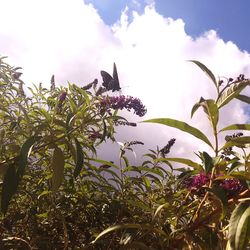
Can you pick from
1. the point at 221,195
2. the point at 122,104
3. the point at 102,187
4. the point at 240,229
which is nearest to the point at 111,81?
the point at 122,104

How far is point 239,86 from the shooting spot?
145cm

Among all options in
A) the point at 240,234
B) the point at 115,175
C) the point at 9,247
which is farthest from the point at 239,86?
the point at 9,247

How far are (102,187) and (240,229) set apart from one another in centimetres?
116

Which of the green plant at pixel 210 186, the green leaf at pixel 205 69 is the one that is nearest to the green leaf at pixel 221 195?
the green plant at pixel 210 186

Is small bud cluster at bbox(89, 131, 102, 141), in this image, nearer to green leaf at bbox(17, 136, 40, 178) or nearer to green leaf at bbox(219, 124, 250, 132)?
green leaf at bbox(17, 136, 40, 178)

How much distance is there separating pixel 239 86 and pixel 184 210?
59 cm

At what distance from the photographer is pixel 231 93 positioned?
1.46 m

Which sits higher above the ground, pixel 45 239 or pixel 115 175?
pixel 115 175

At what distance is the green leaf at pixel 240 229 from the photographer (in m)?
1.11

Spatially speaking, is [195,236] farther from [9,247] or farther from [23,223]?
[23,223]

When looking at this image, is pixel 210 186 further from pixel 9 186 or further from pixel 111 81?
pixel 111 81

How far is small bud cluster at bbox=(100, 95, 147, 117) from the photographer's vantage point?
1.89m

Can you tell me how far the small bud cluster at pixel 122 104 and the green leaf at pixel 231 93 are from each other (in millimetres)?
580

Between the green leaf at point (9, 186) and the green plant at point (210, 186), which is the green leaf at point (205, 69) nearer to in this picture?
the green plant at point (210, 186)
